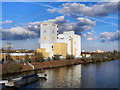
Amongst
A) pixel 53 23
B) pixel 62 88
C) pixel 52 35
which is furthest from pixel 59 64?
pixel 62 88

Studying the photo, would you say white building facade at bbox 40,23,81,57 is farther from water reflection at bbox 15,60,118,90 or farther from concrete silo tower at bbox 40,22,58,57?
water reflection at bbox 15,60,118,90

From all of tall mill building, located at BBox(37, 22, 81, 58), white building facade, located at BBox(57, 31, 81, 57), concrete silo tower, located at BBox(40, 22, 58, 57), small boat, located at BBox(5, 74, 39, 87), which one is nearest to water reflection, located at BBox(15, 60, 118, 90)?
small boat, located at BBox(5, 74, 39, 87)

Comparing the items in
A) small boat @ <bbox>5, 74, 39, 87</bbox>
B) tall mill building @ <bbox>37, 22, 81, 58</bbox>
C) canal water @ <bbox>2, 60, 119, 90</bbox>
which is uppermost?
tall mill building @ <bbox>37, 22, 81, 58</bbox>

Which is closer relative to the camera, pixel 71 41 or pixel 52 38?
pixel 52 38

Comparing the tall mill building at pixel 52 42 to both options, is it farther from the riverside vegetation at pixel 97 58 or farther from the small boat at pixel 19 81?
the small boat at pixel 19 81

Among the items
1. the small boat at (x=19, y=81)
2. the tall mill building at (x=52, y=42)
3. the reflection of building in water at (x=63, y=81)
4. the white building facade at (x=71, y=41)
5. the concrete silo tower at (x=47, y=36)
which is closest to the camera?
the small boat at (x=19, y=81)

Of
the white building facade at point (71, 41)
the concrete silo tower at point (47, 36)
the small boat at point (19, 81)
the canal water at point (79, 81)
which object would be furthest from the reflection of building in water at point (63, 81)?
the white building facade at point (71, 41)

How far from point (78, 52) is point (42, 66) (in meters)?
15.2

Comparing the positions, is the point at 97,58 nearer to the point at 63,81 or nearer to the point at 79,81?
the point at 79,81

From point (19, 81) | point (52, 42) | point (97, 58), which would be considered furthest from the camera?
point (97, 58)

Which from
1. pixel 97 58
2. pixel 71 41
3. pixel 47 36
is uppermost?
pixel 47 36

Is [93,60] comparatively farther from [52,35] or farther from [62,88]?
[62,88]

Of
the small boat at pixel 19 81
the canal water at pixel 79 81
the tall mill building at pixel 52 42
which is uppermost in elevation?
the tall mill building at pixel 52 42

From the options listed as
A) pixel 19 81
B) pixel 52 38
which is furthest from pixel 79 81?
pixel 52 38
